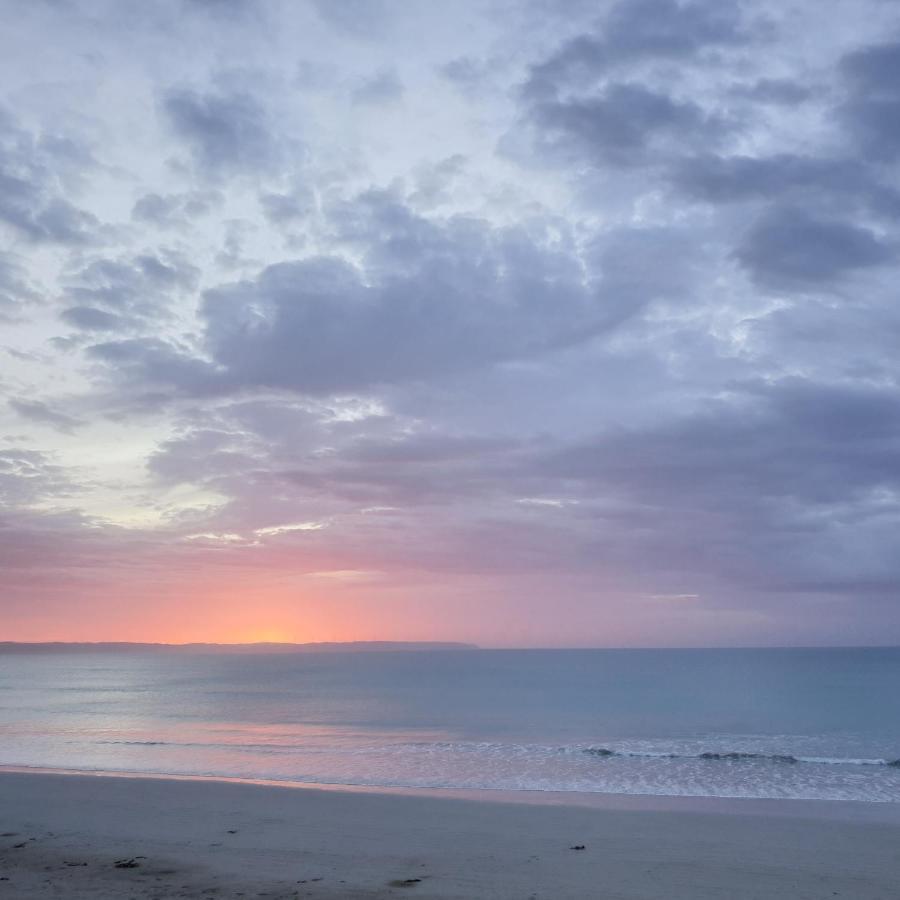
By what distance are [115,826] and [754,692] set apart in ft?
203

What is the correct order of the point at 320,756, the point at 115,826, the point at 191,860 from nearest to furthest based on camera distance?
the point at 191,860 < the point at 115,826 < the point at 320,756

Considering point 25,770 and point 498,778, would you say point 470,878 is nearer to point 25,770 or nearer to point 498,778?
point 498,778

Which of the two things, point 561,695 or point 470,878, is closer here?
point 470,878

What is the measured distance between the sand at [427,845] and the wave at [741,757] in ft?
32.2

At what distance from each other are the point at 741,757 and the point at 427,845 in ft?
67.9

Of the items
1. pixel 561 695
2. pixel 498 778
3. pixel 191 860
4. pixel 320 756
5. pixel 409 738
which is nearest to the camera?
pixel 191 860

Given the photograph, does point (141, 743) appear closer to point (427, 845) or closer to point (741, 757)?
point (427, 845)

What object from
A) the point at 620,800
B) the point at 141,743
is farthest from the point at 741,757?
the point at 141,743

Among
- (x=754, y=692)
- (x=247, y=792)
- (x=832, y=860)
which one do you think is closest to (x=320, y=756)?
(x=247, y=792)

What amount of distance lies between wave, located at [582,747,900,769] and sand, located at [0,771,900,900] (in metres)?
9.82

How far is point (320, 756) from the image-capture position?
31250 mm

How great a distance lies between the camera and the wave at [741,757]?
3035 centimetres

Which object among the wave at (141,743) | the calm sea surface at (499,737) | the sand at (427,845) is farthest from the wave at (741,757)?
the wave at (141,743)

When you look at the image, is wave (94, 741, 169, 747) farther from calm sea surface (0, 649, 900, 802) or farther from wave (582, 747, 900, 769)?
wave (582, 747, 900, 769)
